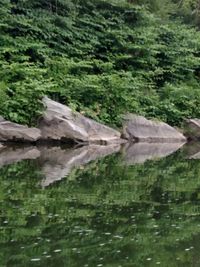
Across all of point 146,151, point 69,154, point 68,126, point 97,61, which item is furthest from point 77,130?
point 97,61

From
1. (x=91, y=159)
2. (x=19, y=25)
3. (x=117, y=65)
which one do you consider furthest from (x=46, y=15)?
(x=91, y=159)

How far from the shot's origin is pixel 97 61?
105ft

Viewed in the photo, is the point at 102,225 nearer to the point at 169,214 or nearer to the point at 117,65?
the point at 169,214

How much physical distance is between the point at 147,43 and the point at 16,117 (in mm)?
12707

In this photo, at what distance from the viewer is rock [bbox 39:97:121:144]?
26266 mm

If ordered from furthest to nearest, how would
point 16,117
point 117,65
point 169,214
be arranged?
point 117,65, point 16,117, point 169,214

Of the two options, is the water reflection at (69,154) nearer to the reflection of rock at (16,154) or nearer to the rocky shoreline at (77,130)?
the reflection of rock at (16,154)

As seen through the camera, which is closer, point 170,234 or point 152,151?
point 170,234

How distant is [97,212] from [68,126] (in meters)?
13.6

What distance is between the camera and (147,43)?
3569 centimetres

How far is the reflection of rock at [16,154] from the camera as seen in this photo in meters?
20.3

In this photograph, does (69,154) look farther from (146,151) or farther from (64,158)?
(146,151)

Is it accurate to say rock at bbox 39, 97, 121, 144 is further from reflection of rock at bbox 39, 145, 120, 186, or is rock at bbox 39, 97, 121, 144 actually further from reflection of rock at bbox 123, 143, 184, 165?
reflection of rock at bbox 123, 143, 184, 165

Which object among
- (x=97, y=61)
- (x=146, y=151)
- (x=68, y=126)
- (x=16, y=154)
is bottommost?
(x=146, y=151)
